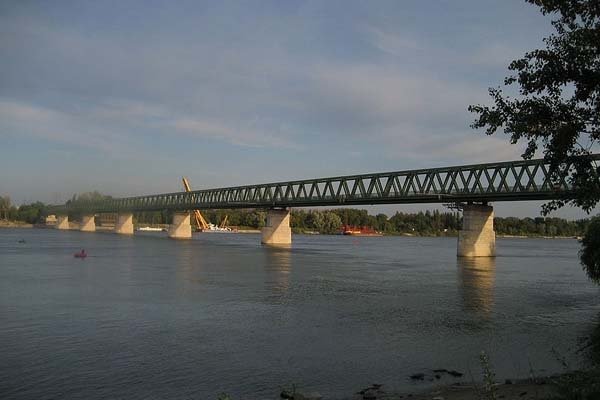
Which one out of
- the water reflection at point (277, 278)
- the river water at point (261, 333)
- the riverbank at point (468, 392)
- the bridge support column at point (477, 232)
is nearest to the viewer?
the riverbank at point (468, 392)

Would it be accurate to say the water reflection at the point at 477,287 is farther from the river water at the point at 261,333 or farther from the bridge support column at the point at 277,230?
the bridge support column at the point at 277,230

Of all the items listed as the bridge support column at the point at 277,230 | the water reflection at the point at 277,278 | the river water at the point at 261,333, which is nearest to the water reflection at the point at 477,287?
the river water at the point at 261,333

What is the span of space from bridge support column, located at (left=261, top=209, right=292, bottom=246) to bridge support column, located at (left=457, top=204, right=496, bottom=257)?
56.1 meters

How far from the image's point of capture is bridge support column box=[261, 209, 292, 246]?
14575cm

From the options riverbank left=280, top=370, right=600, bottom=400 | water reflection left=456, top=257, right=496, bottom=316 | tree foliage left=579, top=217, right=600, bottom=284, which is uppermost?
tree foliage left=579, top=217, right=600, bottom=284

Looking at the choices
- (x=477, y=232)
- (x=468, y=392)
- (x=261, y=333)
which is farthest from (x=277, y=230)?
(x=468, y=392)

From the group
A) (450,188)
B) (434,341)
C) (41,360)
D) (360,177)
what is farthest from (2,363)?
(360,177)

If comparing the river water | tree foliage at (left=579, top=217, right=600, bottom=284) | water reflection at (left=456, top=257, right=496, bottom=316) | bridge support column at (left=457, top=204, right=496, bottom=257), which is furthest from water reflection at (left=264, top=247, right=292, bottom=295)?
bridge support column at (left=457, top=204, right=496, bottom=257)

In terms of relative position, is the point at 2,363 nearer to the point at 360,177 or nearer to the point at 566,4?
the point at 566,4

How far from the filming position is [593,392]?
438 inches

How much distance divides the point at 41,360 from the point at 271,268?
4791 centimetres

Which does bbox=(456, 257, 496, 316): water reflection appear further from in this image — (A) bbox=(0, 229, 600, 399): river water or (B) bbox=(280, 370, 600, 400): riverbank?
(B) bbox=(280, 370, 600, 400): riverbank

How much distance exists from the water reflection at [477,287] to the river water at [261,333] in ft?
0.65

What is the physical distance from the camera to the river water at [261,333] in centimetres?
1906
